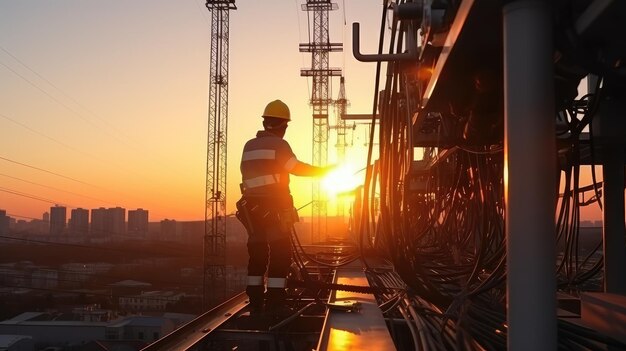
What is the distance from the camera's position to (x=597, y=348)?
7.41ft

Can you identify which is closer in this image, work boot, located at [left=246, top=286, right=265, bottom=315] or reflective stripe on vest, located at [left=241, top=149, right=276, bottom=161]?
work boot, located at [left=246, top=286, right=265, bottom=315]

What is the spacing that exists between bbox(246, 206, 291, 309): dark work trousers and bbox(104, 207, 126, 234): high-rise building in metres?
32.0

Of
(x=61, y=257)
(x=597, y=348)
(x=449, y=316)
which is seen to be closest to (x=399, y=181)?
(x=449, y=316)

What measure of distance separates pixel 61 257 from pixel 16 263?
4.53m

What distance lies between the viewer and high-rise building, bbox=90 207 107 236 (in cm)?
3356

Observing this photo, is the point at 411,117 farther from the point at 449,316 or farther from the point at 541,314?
the point at 541,314

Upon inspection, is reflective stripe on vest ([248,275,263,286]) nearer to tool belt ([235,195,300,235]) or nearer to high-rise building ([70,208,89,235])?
tool belt ([235,195,300,235])

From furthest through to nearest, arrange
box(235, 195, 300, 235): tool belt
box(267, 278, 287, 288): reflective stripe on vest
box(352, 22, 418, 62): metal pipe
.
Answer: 1. box(235, 195, 300, 235): tool belt
2. box(267, 278, 287, 288): reflective stripe on vest
3. box(352, 22, 418, 62): metal pipe

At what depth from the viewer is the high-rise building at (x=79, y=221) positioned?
1335 inches

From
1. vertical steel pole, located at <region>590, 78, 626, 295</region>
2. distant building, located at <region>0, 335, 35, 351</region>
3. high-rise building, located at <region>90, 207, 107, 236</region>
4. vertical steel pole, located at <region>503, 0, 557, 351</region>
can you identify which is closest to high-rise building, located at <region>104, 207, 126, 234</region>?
high-rise building, located at <region>90, 207, 107, 236</region>

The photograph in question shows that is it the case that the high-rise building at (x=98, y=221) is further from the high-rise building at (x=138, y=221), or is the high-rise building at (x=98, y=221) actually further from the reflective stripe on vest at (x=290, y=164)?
the reflective stripe on vest at (x=290, y=164)

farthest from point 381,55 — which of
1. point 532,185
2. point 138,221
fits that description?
point 138,221

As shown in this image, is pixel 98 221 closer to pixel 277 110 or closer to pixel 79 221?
pixel 79 221

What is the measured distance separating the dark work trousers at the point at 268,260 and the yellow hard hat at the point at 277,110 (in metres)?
0.78
